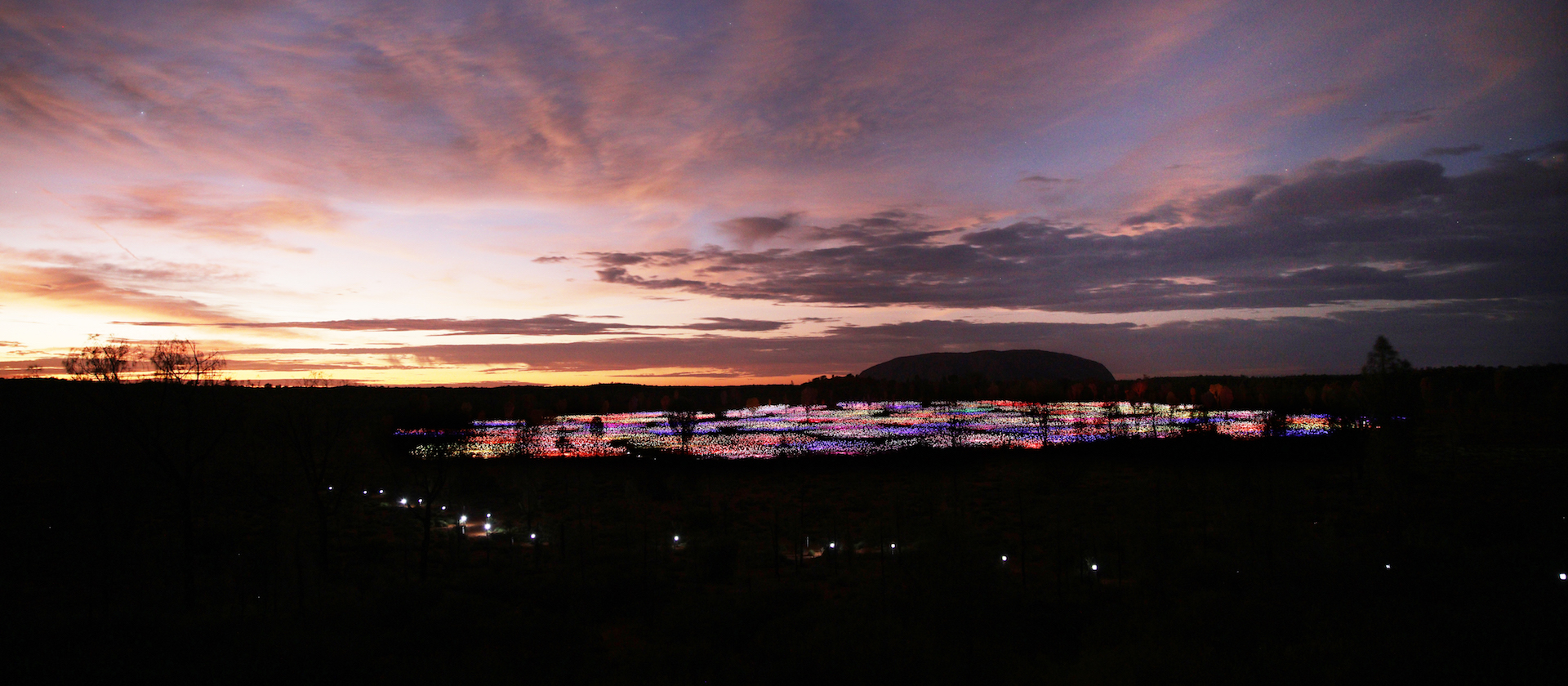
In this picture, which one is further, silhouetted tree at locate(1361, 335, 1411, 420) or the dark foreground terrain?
silhouetted tree at locate(1361, 335, 1411, 420)

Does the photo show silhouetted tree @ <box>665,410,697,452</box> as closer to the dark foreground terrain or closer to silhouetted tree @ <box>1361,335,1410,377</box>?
the dark foreground terrain

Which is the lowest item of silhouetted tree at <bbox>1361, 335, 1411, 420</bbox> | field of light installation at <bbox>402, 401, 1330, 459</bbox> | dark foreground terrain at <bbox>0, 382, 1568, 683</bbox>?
dark foreground terrain at <bbox>0, 382, 1568, 683</bbox>

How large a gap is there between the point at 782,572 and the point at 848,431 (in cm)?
3410

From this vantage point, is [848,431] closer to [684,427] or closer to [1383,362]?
[684,427]

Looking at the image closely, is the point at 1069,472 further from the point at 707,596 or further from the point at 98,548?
the point at 98,548

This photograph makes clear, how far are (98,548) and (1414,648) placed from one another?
31.1 m

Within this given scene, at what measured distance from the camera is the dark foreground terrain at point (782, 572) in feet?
37.5

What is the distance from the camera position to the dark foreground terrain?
1144cm

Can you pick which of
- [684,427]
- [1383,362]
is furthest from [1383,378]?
[684,427]

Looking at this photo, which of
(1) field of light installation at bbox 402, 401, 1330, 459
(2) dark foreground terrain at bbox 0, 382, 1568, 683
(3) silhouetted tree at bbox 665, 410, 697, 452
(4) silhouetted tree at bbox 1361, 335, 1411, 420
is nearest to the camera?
(2) dark foreground terrain at bbox 0, 382, 1568, 683

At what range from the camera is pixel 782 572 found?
20.0 metres

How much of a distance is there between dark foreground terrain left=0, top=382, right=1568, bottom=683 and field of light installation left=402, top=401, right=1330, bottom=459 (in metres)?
6.73

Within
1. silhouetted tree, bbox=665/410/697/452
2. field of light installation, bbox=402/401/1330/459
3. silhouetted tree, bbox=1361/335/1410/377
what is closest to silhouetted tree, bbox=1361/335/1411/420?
silhouetted tree, bbox=1361/335/1410/377

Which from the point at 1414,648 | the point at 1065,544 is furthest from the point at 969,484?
the point at 1414,648
